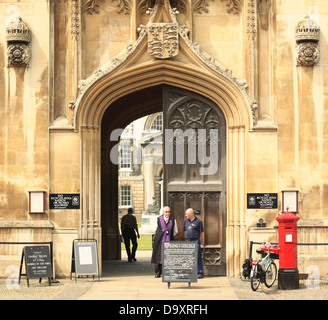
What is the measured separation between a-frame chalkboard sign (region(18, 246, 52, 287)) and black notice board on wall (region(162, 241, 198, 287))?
2605mm

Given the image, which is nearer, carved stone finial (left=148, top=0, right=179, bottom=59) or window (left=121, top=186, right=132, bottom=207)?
carved stone finial (left=148, top=0, right=179, bottom=59)

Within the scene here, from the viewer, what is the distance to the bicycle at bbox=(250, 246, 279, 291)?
1672cm

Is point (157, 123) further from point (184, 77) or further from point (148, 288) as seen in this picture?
point (148, 288)

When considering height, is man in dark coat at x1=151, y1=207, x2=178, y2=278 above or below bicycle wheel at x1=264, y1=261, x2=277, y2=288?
above

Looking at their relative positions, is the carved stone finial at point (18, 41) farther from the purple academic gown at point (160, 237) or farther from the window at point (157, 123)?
the window at point (157, 123)

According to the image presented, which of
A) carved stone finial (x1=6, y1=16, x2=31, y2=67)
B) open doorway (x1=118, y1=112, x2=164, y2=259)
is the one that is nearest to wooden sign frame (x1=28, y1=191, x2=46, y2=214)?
carved stone finial (x1=6, y1=16, x2=31, y2=67)

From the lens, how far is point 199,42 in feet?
63.4

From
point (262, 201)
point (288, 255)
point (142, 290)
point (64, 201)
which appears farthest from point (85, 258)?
point (288, 255)

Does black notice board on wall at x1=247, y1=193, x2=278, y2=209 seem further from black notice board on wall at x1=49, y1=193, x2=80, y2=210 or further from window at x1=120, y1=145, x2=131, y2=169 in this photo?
window at x1=120, y1=145, x2=131, y2=169

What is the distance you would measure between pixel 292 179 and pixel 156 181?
49.7 meters

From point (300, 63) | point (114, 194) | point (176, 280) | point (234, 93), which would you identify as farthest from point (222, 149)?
point (114, 194)

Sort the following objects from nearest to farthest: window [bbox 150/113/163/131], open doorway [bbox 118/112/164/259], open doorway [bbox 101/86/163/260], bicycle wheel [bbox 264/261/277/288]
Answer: bicycle wheel [bbox 264/261/277/288], open doorway [bbox 101/86/163/260], open doorway [bbox 118/112/164/259], window [bbox 150/113/163/131]

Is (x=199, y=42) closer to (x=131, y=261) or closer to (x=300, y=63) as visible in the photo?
(x=300, y=63)

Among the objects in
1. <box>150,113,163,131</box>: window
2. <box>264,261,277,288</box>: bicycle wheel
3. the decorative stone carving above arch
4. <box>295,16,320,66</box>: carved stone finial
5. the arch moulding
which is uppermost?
<box>150,113,163,131</box>: window
